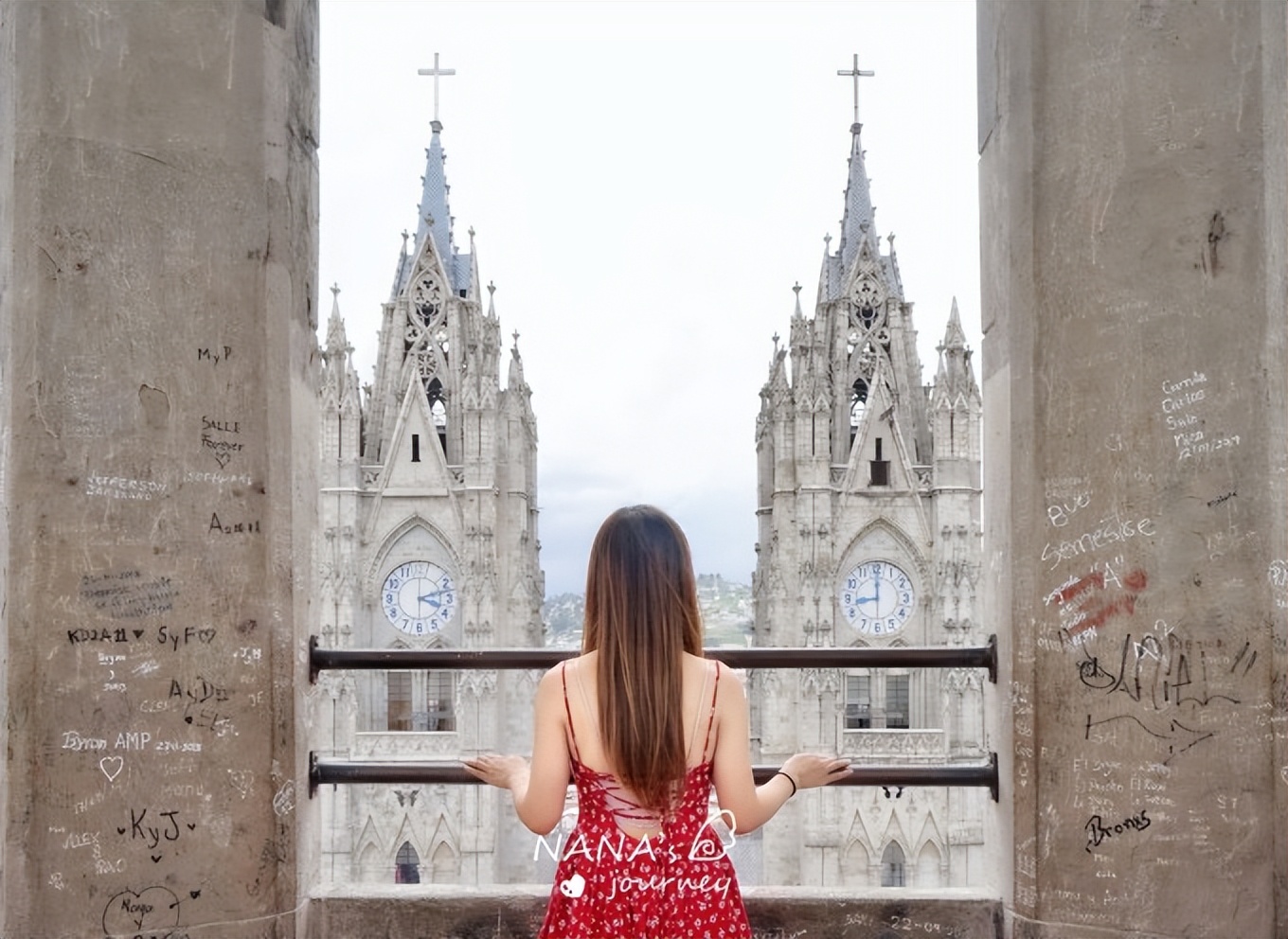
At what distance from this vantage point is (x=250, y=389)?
2.74 m

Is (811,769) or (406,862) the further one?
(406,862)

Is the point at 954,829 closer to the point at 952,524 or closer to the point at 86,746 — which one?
the point at 952,524

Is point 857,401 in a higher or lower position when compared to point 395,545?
higher

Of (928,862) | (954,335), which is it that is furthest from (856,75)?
(928,862)

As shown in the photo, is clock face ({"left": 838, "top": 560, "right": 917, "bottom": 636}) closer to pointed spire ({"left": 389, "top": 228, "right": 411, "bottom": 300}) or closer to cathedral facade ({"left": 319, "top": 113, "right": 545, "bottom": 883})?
cathedral facade ({"left": 319, "top": 113, "right": 545, "bottom": 883})

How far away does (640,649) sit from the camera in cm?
186

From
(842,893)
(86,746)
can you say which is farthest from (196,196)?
(842,893)

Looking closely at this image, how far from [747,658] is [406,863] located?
31.9 metres

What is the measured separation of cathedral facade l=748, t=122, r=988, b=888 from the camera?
3070 cm

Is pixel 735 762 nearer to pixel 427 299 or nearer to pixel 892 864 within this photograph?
pixel 892 864

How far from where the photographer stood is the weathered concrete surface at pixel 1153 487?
256 centimetres

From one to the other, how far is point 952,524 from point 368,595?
1833 cm

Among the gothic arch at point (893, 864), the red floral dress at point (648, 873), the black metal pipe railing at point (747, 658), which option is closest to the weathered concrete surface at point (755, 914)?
the black metal pipe railing at point (747, 658)

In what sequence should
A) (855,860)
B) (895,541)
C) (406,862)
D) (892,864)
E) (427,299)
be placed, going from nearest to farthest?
(855,860) < (406,862) < (892,864) < (895,541) < (427,299)
